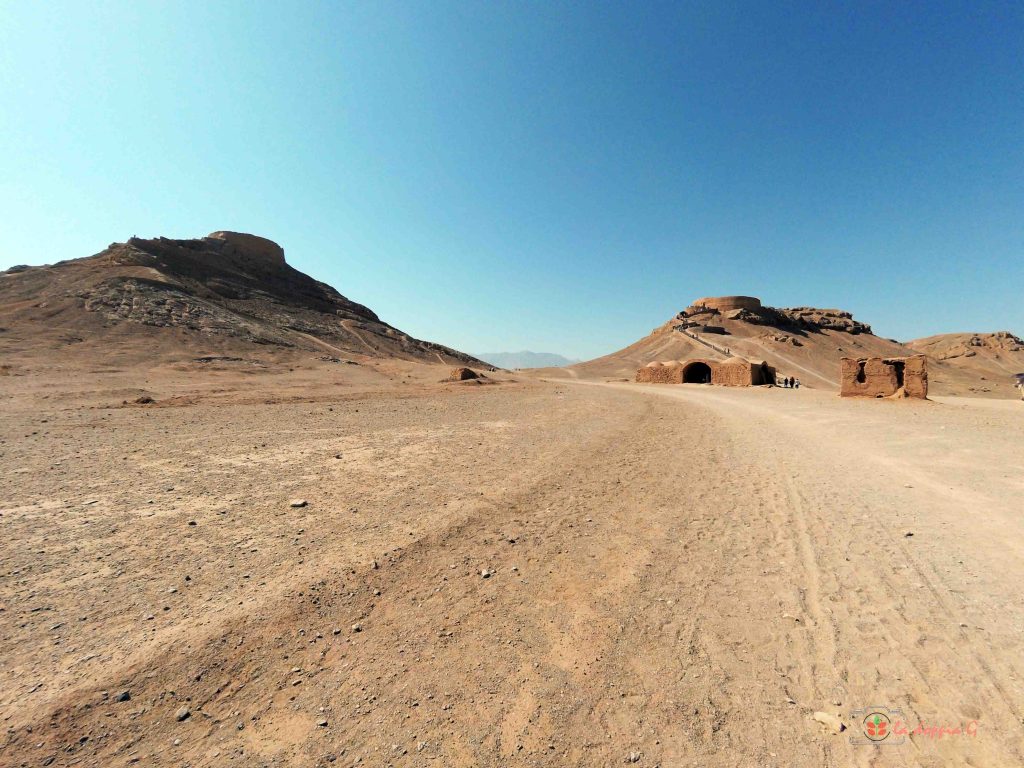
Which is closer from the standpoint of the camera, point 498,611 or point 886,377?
point 498,611

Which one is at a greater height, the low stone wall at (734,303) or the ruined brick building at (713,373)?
the low stone wall at (734,303)

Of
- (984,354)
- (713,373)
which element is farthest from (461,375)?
(984,354)

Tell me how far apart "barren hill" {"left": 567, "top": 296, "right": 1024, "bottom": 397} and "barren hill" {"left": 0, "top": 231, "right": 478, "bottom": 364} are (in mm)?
31133

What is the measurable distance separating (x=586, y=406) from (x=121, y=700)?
18.2 meters

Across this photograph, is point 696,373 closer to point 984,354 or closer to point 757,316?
point 757,316

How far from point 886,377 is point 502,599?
Result: 27511mm

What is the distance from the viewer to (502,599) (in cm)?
407

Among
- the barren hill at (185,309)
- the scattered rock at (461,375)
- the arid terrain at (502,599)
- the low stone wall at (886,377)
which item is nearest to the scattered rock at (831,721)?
the arid terrain at (502,599)

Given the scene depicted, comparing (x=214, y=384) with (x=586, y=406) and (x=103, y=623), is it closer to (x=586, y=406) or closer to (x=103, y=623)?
(x=586, y=406)

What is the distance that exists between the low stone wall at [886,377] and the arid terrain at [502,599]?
12.9m

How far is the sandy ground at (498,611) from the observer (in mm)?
2578

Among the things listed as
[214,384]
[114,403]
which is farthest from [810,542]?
[214,384]

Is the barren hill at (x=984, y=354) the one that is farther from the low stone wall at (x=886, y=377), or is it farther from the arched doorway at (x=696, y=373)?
the low stone wall at (x=886, y=377)

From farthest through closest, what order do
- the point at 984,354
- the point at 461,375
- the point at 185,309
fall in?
the point at 984,354 < the point at 185,309 < the point at 461,375
